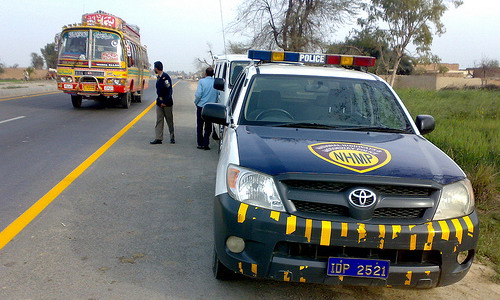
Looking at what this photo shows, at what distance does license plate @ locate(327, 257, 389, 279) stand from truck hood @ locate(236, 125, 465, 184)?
582 millimetres

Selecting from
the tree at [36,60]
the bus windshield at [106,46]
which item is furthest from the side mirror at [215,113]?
the tree at [36,60]

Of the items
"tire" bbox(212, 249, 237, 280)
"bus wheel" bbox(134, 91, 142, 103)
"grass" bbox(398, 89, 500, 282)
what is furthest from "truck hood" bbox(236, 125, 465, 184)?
"bus wheel" bbox(134, 91, 142, 103)

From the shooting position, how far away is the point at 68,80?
52.1 feet

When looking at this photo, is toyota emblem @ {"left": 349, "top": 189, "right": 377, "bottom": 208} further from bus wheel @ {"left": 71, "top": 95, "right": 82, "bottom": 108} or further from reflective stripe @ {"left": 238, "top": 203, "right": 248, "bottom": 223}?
bus wheel @ {"left": 71, "top": 95, "right": 82, "bottom": 108}

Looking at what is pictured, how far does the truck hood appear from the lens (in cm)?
317

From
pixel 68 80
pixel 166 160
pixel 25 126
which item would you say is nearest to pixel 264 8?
pixel 68 80

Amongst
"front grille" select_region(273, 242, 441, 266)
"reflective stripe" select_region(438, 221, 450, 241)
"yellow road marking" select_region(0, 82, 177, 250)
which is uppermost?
"reflective stripe" select_region(438, 221, 450, 241)

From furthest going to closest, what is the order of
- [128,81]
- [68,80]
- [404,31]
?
[404,31], [128,81], [68,80]

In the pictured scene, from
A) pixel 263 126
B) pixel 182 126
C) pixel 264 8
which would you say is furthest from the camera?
pixel 264 8

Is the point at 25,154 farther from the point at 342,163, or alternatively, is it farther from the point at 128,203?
the point at 342,163

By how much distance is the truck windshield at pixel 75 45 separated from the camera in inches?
627

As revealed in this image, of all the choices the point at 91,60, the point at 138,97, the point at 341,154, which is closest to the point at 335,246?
the point at 341,154

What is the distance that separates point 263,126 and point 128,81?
14018mm

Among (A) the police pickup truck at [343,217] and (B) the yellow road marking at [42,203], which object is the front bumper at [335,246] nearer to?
(A) the police pickup truck at [343,217]
